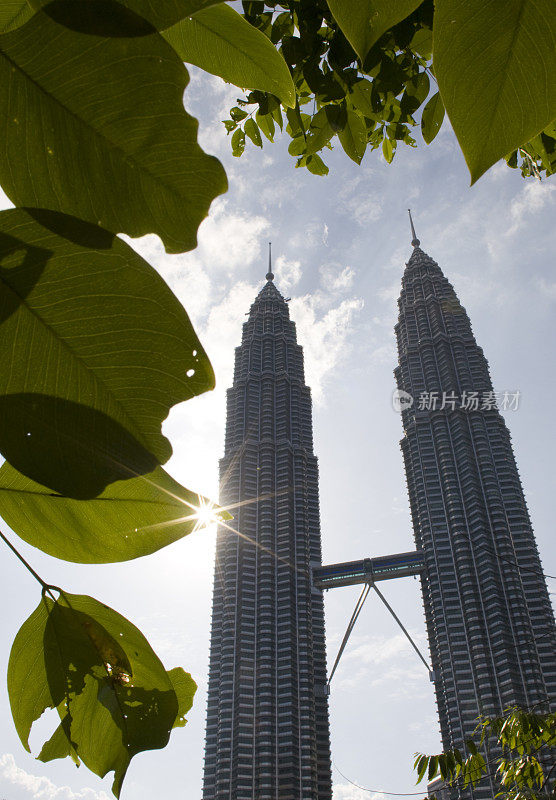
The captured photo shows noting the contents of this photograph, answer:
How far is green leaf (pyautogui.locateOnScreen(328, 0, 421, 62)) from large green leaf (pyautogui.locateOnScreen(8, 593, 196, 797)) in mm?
575

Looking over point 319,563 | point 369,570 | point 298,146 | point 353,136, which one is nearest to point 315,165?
point 298,146

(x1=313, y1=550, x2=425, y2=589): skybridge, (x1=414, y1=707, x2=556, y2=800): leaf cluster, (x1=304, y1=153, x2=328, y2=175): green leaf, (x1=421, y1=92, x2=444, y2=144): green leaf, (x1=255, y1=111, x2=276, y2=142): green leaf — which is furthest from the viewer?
(x1=313, y1=550, x2=425, y2=589): skybridge

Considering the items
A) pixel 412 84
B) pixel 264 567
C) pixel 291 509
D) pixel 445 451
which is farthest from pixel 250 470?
pixel 412 84

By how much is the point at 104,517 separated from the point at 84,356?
0.75ft

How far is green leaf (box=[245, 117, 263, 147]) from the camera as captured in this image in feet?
6.77

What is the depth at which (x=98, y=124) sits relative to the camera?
386 millimetres

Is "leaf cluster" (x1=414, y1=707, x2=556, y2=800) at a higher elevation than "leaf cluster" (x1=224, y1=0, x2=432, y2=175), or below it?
below

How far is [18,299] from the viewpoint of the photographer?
1.20ft

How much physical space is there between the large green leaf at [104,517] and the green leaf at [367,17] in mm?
368

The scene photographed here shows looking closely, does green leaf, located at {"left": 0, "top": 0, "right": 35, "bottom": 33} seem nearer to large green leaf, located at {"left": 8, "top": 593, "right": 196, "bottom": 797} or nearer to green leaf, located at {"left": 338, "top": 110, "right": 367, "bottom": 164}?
large green leaf, located at {"left": 8, "top": 593, "right": 196, "bottom": 797}

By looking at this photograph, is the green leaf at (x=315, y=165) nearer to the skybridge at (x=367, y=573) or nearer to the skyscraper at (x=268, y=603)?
the skyscraper at (x=268, y=603)

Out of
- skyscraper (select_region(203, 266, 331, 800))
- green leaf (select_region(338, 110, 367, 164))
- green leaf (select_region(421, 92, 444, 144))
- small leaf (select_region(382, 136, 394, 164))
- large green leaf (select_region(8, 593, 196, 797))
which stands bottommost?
large green leaf (select_region(8, 593, 196, 797))

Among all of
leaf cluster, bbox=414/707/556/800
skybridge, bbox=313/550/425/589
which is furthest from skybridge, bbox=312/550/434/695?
leaf cluster, bbox=414/707/556/800

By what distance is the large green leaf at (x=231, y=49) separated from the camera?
547mm
